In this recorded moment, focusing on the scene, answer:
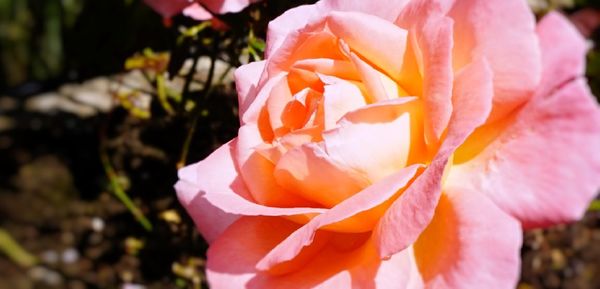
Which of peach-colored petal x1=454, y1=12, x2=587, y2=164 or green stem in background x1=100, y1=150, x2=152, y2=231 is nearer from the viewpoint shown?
peach-colored petal x1=454, y1=12, x2=587, y2=164

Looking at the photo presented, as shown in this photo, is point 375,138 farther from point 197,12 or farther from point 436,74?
point 197,12

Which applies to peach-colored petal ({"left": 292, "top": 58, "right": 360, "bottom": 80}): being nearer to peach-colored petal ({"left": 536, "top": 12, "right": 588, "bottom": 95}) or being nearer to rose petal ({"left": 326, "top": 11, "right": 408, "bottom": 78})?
rose petal ({"left": 326, "top": 11, "right": 408, "bottom": 78})

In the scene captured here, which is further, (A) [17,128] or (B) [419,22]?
(A) [17,128]

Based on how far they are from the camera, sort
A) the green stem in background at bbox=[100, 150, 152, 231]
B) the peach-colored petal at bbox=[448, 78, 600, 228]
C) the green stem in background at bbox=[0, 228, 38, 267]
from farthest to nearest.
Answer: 1. the green stem in background at bbox=[0, 228, 38, 267]
2. the green stem in background at bbox=[100, 150, 152, 231]
3. the peach-colored petal at bbox=[448, 78, 600, 228]

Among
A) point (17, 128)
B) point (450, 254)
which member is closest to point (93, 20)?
point (17, 128)

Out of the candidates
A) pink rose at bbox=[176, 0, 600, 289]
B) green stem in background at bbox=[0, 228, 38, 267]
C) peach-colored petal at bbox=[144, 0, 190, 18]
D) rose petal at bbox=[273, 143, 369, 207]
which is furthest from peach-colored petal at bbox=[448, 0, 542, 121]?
green stem in background at bbox=[0, 228, 38, 267]

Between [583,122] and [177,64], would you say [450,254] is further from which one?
[177,64]

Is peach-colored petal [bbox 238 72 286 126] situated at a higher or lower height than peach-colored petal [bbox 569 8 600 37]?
higher
